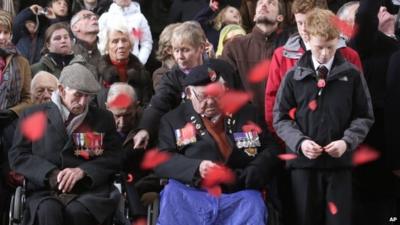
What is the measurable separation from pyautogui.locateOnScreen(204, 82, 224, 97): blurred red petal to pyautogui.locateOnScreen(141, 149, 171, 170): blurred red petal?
1.82 ft

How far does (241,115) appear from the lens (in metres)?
6.95

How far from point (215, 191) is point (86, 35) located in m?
3.06

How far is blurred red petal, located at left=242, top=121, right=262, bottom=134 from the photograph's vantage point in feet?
22.6

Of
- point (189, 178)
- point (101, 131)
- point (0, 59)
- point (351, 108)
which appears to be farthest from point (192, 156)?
point (0, 59)

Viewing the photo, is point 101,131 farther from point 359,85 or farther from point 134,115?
point 359,85

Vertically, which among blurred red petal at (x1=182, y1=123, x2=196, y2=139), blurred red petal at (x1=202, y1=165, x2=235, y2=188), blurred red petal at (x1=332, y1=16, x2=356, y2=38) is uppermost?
blurred red petal at (x1=332, y1=16, x2=356, y2=38)

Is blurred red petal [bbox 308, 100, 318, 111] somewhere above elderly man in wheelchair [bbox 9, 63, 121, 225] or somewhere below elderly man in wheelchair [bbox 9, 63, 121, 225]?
above

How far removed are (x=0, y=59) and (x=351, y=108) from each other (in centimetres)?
307

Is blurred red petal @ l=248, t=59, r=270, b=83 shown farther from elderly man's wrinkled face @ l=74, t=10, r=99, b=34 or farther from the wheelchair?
elderly man's wrinkled face @ l=74, t=10, r=99, b=34

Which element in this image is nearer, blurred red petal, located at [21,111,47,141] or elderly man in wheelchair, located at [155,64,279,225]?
elderly man in wheelchair, located at [155,64,279,225]

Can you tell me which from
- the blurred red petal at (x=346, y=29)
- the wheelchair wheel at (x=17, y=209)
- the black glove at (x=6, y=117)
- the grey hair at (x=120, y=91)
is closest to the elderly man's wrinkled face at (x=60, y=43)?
the grey hair at (x=120, y=91)

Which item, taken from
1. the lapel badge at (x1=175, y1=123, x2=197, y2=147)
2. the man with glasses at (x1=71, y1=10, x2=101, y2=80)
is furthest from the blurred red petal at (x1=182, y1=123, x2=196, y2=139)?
the man with glasses at (x1=71, y1=10, x2=101, y2=80)

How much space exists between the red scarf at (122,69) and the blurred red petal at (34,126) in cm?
148

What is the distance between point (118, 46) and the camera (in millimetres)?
8297
